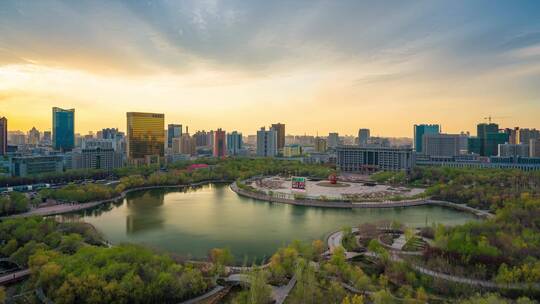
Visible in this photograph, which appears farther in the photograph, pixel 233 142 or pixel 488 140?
pixel 233 142

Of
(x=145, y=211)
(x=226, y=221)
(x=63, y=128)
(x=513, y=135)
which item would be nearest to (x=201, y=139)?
(x=63, y=128)

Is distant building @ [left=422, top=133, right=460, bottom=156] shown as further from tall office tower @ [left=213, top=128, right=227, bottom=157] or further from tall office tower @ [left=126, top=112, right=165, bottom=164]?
tall office tower @ [left=126, top=112, right=165, bottom=164]

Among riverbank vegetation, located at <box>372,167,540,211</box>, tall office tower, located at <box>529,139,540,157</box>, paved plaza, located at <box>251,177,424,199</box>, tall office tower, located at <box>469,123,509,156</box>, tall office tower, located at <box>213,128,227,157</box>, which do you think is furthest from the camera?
tall office tower, located at <box>213,128,227,157</box>

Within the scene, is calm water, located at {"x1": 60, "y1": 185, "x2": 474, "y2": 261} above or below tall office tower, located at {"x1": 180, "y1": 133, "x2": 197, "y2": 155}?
below

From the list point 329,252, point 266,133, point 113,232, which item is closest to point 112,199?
point 113,232

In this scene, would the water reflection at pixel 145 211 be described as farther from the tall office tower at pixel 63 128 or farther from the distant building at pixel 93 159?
the tall office tower at pixel 63 128

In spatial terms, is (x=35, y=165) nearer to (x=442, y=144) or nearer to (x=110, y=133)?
(x=110, y=133)

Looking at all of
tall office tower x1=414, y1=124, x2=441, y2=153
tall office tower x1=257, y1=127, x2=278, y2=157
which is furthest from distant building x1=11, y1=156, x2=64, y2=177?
tall office tower x1=414, y1=124, x2=441, y2=153
